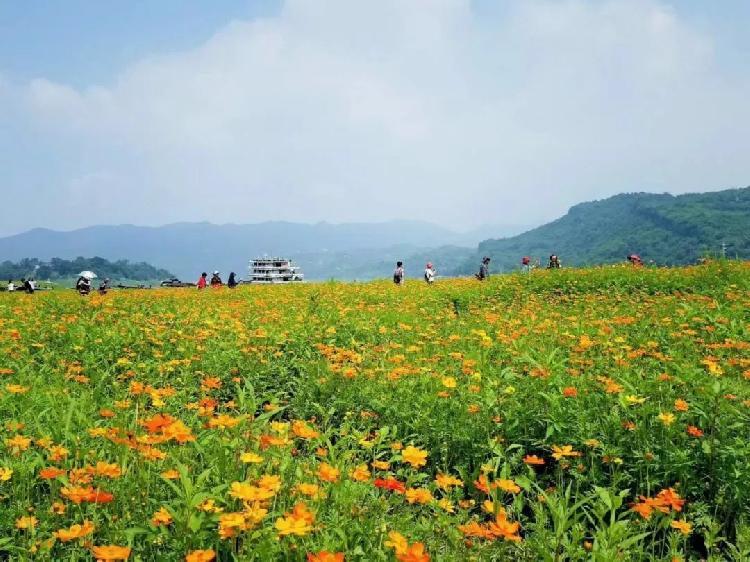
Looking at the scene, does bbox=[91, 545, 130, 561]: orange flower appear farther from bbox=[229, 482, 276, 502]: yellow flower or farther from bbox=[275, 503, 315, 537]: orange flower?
bbox=[275, 503, 315, 537]: orange flower

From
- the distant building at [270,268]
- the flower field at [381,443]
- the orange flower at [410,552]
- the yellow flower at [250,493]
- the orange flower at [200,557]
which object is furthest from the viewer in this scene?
the distant building at [270,268]

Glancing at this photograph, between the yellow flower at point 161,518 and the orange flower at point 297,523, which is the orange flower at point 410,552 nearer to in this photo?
the orange flower at point 297,523

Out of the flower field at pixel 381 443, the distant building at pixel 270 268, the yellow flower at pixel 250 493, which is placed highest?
the distant building at pixel 270 268

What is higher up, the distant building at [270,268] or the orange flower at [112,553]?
the distant building at [270,268]

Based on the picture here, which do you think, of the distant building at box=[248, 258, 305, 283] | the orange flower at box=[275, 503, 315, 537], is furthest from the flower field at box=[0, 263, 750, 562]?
the distant building at box=[248, 258, 305, 283]

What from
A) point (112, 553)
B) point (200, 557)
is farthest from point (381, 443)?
point (112, 553)

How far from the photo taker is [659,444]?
4.18 m

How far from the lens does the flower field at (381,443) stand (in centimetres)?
273

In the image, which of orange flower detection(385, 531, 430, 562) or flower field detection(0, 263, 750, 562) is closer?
orange flower detection(385, 531, 430, 562)

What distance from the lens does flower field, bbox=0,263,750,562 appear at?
8.95 feet

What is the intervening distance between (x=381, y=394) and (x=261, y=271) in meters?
138

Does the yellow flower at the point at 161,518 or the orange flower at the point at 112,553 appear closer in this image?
the orange flower at the point at 112,553

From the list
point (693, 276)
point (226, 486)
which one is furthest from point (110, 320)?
point (693, 276)

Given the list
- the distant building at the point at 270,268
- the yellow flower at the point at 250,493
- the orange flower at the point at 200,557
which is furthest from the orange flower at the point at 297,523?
the distant building at the point at 270,268
